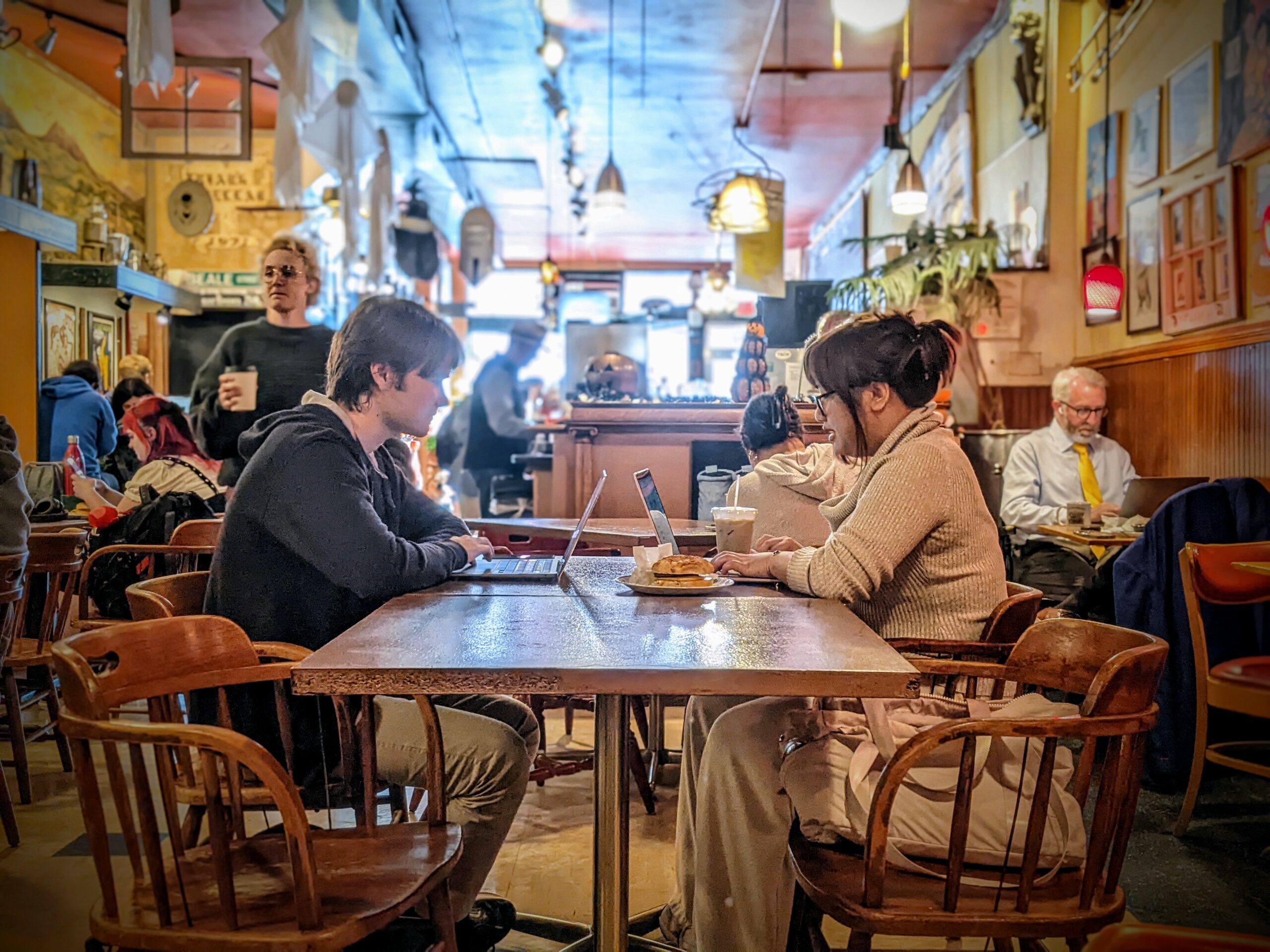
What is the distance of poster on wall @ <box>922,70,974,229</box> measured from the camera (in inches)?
334

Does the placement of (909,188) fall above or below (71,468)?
above

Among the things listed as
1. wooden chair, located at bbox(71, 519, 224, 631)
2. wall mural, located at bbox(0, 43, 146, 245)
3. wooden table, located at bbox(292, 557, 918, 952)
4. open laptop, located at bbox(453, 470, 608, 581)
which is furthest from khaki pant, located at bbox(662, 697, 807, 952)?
wall mural, located at bbox(0, 43, 146, 245)

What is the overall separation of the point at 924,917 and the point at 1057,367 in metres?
5.66

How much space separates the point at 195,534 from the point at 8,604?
601 millimetres

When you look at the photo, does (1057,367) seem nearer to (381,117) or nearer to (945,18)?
(945,18)

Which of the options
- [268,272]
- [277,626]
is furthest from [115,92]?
[277,626]

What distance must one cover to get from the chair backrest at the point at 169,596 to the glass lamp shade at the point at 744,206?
5.19m

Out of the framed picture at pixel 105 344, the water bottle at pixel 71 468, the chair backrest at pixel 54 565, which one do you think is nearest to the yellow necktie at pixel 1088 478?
the chair backrest at pixel 54 565

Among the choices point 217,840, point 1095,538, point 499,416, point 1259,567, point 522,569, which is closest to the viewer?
point 217,840

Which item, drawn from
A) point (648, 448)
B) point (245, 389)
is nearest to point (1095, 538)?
point (648, 448)

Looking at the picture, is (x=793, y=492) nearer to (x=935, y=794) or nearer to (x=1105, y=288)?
(x=935, y=794)

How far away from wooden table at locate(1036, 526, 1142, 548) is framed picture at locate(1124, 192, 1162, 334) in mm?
1695

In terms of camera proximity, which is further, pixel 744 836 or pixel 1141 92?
pixel 1141 92

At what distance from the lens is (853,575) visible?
2139 mm
